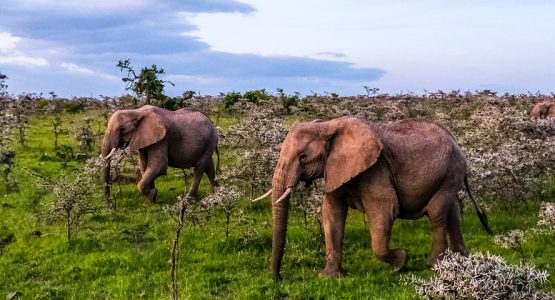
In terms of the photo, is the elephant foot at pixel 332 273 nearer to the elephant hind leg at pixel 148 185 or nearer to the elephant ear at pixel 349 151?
the elephant ear at pixel 349 151

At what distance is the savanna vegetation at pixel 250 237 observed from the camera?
11.5 metres

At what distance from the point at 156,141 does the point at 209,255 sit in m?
6.89

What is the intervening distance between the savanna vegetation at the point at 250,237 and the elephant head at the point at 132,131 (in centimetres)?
44

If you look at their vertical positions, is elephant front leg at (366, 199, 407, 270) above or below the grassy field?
above

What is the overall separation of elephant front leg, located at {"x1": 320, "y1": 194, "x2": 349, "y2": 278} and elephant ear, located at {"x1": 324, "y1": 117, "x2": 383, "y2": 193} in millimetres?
510

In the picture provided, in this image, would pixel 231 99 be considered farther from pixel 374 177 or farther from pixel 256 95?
pixel 374 177

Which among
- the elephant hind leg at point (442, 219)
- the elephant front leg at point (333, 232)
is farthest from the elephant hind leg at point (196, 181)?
the elephant hind leg at point (442, 219)

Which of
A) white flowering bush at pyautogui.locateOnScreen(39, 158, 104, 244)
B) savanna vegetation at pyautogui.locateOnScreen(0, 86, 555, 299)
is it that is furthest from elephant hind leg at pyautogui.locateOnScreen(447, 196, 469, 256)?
white flowering bush at pyautogui.locateOnScreen(39, 158, 104, 244)

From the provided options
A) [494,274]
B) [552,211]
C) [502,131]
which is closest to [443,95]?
[502,131]

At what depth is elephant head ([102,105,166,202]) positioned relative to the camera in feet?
68.0

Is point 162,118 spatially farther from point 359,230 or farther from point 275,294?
point 275,294

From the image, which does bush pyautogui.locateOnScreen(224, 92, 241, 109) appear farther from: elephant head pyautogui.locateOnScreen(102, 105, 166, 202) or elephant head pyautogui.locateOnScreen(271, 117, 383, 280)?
elephant head pyautogui.locateOnScreen(271, 117, 383, 280)

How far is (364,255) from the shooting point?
14180 mm

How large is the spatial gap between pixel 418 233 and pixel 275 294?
5310mm
